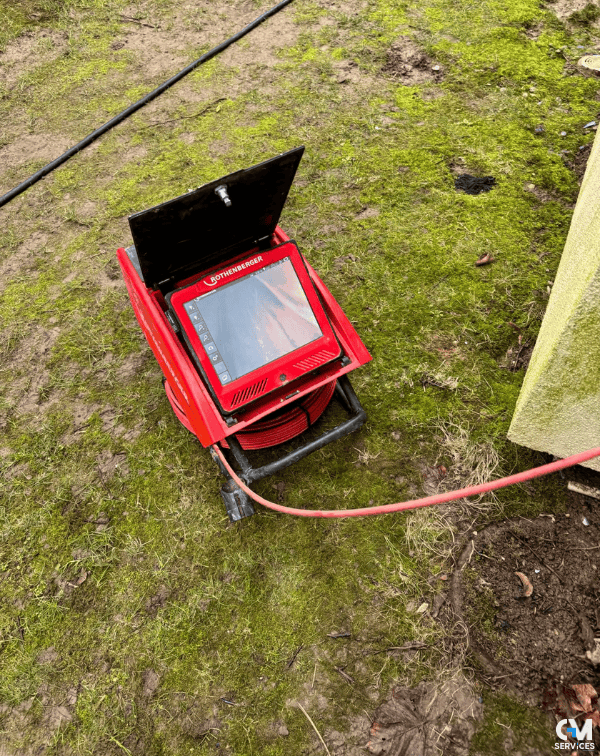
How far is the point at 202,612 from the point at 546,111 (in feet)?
16.9

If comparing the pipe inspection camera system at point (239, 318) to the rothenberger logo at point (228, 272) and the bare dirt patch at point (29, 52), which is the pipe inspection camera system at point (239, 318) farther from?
the bare dirt patch at point (29, 52)

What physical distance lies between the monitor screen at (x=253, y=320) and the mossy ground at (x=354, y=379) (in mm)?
831

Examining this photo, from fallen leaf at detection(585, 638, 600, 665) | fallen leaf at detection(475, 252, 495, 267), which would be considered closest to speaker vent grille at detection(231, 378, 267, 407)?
fallen leaf at detection(585, 638, 600, 665)

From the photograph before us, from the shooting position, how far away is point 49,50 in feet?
19.1

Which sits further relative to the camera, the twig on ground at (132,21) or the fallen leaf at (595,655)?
the twig on ground at (132,21)

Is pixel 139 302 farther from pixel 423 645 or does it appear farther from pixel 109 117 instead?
pixel 109 117

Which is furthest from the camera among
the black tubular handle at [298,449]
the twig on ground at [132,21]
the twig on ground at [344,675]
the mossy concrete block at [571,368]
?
the twig on ground at [132,21]

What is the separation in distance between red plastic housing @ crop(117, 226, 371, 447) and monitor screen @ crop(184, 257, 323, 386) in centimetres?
14

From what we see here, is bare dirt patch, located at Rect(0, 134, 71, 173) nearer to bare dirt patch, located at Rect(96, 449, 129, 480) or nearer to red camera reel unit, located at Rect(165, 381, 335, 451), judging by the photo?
bare dirt patch, located at Rect(96, 449, 129, 480)

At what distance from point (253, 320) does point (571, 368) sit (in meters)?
1.59

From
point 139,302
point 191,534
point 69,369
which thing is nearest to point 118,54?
point 69,369

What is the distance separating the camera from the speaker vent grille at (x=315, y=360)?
8.30 ft

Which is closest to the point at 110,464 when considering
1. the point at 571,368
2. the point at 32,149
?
the point at 571,368

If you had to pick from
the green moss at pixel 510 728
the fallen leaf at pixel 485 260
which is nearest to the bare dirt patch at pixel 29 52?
the fallen leaf at pixel 485 260
